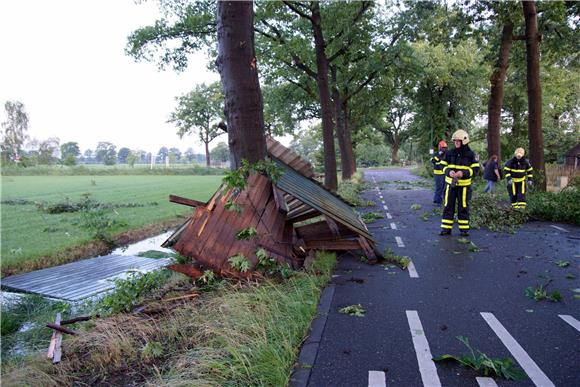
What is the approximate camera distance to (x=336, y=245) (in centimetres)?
795

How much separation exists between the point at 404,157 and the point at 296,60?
262ft

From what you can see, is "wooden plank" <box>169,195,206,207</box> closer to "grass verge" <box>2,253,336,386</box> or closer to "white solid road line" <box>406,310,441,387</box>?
"grass verge" <box>2,253,336,386</box>

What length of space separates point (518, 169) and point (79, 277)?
11963mm

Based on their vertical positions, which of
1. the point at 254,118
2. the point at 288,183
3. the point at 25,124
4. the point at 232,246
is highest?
the point at 25,124

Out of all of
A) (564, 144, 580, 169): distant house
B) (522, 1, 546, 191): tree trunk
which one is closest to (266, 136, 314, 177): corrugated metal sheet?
(522, 1, 546, 191): tree trunk

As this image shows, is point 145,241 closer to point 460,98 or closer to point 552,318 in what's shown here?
point 552,318

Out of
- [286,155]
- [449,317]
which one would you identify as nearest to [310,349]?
[449,317]

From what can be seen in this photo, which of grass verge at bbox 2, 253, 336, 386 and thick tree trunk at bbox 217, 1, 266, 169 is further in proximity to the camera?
thick tree trunk at bbox 217, 1, 266, 169

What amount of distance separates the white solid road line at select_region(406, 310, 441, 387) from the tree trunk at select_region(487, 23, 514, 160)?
54.3 feet

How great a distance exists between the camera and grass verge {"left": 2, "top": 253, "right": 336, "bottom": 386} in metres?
3.50

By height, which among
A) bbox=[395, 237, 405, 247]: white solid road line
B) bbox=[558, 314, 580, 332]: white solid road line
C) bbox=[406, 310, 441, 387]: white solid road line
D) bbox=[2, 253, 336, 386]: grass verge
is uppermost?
bbox=[2, 253, 336, 386]: grass verge

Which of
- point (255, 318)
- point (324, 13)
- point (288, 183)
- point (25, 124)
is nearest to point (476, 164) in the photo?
point (288, 183)

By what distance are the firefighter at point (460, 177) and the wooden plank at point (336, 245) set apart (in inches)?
121

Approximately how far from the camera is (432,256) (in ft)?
26.2
